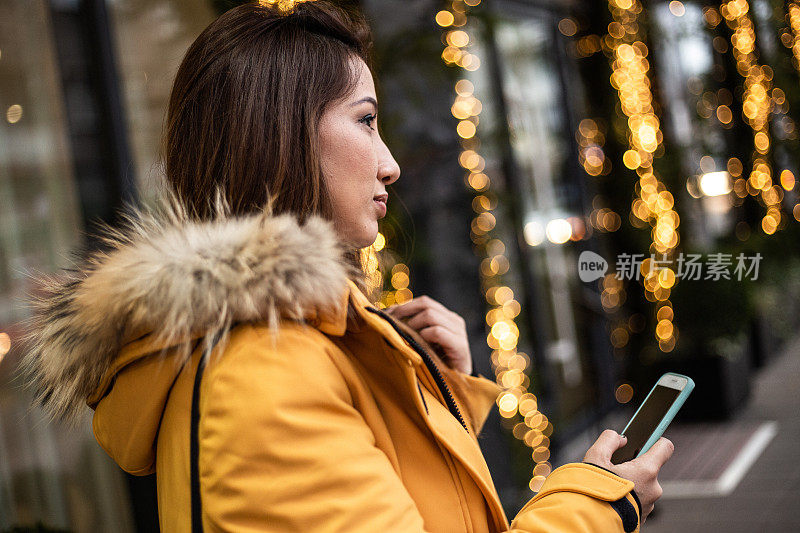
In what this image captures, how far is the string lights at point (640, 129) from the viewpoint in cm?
513

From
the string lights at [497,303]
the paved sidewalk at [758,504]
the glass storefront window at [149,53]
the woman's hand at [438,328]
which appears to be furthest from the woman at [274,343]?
the paved sidewalk at [758,504]

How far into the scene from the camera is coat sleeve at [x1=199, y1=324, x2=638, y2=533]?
780 millimetres

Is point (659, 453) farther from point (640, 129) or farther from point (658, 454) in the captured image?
point (640, 129)

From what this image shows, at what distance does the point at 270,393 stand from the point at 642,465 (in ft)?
1.78

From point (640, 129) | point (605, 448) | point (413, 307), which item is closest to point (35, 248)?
point (413, 307)

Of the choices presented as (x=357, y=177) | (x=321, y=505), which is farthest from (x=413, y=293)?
(x=321, y=505)

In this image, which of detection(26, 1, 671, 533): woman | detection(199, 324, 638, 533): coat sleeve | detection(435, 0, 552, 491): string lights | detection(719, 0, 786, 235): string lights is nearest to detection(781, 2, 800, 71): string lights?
detection(719, 0, 786, 235): string lights

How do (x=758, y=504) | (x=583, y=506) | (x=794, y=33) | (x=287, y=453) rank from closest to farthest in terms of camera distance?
(x=287, y=453), (x=583, y=506), (x=794, y=33), (x=758, y=504)

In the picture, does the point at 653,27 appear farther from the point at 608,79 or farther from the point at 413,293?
the point at 413,293

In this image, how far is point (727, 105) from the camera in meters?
4.25

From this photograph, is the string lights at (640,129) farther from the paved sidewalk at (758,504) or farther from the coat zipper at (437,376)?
the coat zipper at (437,376)

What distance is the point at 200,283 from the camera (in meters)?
0.84

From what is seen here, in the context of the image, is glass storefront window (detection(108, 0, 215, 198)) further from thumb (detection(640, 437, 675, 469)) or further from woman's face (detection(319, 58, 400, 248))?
thumb (detection(640, 437, 675, 469))

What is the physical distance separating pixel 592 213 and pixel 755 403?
1732 millimetres
